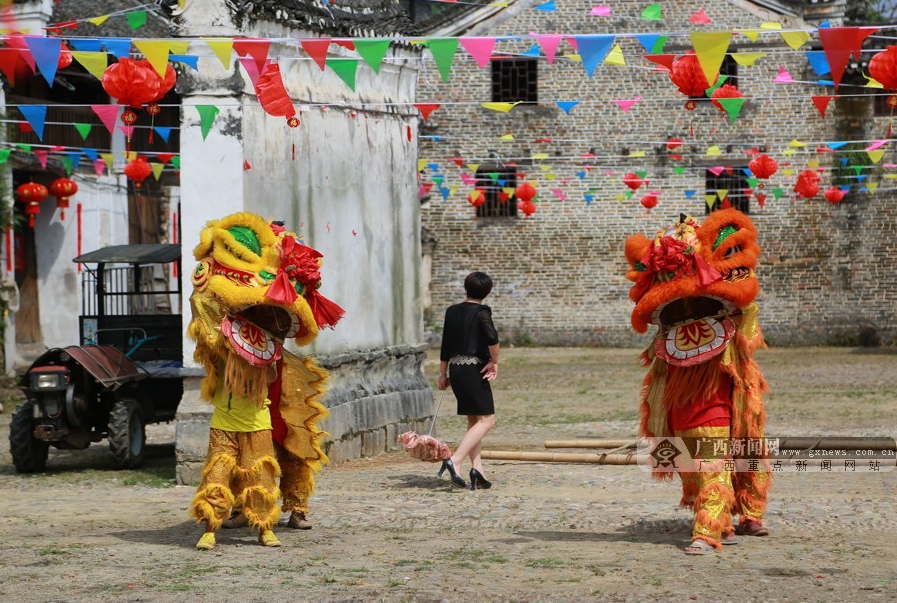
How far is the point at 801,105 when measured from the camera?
2812 centimetres

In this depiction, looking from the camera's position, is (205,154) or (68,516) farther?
(205,154)

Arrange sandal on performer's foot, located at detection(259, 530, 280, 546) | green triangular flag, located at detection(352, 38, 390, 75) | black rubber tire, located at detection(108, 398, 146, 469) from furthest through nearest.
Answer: black rubber tire, located at detection(108, 398, 146, 469) → green triangular flag, located at detection(352, 38, 390, 75) → sandal on performer's foot, located at detection(259, 530, 280, 546)

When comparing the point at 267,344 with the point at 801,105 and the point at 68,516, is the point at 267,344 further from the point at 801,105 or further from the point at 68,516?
the point at 801,105

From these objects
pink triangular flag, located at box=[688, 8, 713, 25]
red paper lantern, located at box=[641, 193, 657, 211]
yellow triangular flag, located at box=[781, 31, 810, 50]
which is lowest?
red paper lantern, located at box=[641, 193, 657, 211]

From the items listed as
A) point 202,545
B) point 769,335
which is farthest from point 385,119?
point 769,335

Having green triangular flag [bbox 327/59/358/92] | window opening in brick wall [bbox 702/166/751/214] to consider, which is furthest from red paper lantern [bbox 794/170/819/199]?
green triangular flag [bbox 327/59/358/92]

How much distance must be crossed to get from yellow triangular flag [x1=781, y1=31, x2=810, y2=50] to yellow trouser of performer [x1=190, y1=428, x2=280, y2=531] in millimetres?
4449

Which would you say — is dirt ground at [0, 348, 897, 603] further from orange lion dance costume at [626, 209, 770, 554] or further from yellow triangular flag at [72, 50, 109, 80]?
yellow triangular flag at [72, 50, 109, 80]

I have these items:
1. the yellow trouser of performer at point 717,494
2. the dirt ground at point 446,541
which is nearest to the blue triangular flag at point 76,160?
the dirt ground at point 446,541

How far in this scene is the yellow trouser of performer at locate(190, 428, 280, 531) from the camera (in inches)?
297

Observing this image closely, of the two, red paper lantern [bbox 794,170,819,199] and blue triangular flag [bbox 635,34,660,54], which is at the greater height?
blue triangular flag [bbox 635,34,660,54]

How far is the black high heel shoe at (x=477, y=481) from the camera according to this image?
10070mm

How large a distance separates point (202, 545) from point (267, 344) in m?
1.22

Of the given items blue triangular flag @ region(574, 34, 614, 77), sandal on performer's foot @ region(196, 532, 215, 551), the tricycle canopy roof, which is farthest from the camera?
the tricycle canopy roof
